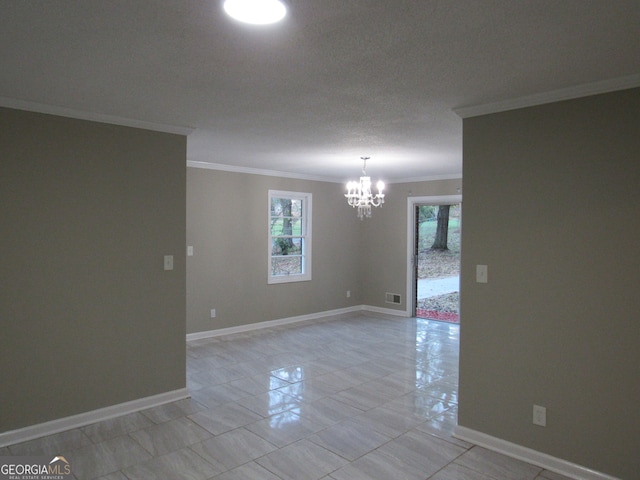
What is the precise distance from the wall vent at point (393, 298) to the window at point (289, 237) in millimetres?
1521

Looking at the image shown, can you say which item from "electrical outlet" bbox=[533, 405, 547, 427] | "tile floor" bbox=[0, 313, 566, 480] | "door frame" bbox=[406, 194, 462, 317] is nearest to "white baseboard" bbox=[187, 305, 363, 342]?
"tile floor" bbox=[0, 313, 566, 480]

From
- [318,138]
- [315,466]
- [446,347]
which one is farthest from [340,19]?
[446,347]

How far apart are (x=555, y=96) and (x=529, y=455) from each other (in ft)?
7.52

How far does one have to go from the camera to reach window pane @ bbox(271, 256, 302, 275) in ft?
22.0

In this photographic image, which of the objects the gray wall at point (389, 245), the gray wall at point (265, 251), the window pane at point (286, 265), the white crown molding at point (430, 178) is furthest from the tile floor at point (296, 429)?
the white crown molding at point (430, 178)

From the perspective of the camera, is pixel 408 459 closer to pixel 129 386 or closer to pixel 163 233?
pixel 129 386

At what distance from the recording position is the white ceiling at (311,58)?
167cm

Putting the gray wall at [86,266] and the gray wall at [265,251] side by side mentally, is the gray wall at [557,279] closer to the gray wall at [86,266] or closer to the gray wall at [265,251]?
the gray wall at [86,266]

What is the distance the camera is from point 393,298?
7500 mm

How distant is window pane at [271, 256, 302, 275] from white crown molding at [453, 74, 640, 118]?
4209mm

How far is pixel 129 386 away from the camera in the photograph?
135 inches

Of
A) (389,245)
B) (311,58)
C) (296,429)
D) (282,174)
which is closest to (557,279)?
(311,58)

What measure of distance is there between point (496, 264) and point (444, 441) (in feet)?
4.32

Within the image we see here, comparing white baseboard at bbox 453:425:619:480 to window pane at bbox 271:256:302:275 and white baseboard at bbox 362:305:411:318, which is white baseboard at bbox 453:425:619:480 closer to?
window pane at bbox 271:256:302:275
